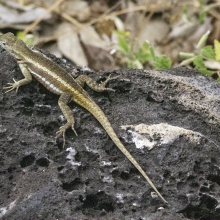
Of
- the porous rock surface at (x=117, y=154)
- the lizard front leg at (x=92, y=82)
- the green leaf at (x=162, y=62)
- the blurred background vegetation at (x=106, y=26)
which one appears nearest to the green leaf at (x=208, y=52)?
the green leaf at (x=162, y=62)

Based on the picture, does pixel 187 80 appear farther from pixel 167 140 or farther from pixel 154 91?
pixel 167 140

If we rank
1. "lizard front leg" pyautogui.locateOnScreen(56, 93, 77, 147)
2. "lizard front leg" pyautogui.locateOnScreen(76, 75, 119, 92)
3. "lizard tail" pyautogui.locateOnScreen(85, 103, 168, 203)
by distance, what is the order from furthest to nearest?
"lizard front leg" pyautogui.locateOnScreen(76, 75, 119, 92) → "lizard front leg" pyautogui.locateOnScreen(56, 93, 77, 147) → "lizard tail" pyautogui.locateOnScreen(85, 103, 168, 203)

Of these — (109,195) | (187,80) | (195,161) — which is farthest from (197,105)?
(109,195)

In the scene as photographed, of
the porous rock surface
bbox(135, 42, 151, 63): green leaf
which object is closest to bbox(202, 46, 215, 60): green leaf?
bbox(135, 42, 151, 63): green leaf

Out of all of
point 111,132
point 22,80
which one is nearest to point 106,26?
point 22,80

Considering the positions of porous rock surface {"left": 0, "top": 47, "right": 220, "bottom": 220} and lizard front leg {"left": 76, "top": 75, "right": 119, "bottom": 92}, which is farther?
lizard front leg {"left": 76, "top": 75, "right": 119, "bottom": 92}

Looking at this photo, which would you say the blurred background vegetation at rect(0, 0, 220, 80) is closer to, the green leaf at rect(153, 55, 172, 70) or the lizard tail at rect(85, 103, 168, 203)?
the green leaf at rect(153, 55, 172, 70)

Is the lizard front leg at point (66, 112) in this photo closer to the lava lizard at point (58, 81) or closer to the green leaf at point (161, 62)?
the lava lizard at point (58, 81)

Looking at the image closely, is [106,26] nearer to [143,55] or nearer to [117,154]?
[143,55]
